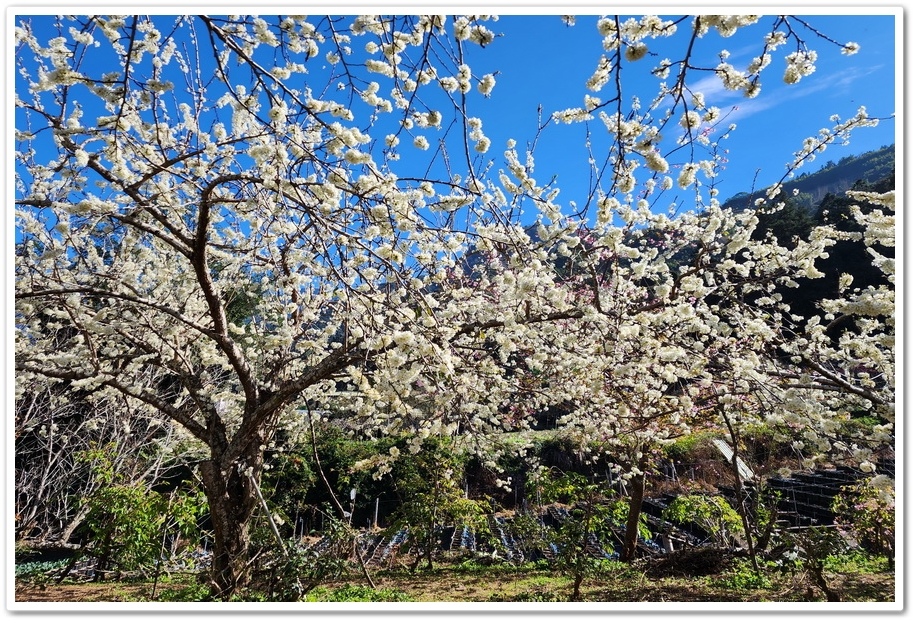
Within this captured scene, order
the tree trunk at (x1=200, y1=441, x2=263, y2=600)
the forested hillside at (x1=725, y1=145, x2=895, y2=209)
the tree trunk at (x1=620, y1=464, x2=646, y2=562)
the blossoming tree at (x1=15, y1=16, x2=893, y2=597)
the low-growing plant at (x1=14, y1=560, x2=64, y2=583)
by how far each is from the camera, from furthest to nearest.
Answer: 1. the tree trunk at (x1=620, y1=464, x2=646, y2=562)
2. the low-growing plant at (x1=14, y1=560, x2=64, y2=583)
3. the forested hillside at (x1=725, y1=145, x2=895, y2=209)
4. the tree trunk at (x1=200, y1=441, x2=263, y2=600)
5. the blossoming tree at (x1=15, y1=16, x2=893, y2=597)

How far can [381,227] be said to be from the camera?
Answer: 1.54 meters

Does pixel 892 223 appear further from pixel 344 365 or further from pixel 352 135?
pixel 344 365

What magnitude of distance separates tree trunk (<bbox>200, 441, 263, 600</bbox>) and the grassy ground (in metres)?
0.24

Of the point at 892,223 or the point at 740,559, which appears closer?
the point at 892,223

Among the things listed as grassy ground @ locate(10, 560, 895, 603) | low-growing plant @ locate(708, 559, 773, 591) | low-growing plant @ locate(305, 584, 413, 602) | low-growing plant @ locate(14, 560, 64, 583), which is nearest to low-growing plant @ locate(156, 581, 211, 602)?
grassy ground @ locate(10, 560, 895, 603)

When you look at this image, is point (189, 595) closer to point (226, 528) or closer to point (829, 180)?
point (226, 528)

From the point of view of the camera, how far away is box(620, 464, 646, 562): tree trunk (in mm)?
4223

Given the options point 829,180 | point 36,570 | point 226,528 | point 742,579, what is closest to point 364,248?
point 226,528

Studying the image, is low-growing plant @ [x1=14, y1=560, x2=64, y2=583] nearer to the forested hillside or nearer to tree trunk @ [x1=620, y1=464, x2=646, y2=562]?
tree trunk @ [x1=620, y1=464, x2=646, y2=562]

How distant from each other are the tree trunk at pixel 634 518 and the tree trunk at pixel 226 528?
123 inches

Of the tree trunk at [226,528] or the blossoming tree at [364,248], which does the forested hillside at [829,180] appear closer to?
the blossoming tree at [364,248]
